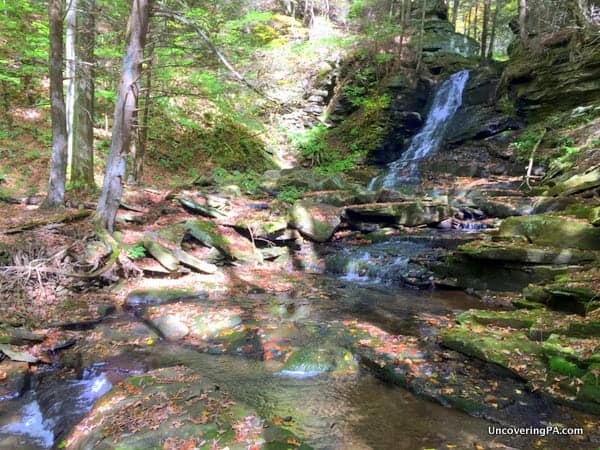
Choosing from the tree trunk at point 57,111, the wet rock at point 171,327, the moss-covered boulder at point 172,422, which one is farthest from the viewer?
the tree trunk at point 57,111

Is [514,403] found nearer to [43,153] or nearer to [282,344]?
[282,344]

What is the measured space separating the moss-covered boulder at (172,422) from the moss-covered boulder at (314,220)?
25.4 feet

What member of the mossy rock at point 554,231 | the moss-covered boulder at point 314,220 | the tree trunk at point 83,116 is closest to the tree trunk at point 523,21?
the moss-covered boulder at point 314,220

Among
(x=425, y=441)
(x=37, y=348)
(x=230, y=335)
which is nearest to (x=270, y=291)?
(x=230, y=335)

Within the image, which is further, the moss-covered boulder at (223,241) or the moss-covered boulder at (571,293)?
the moss-covered boulder at (223,241)

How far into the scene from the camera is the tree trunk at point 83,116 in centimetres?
1132

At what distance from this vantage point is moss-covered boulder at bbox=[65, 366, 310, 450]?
336cm

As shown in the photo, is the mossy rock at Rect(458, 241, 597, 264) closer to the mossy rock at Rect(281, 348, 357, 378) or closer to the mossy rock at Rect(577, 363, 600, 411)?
the mossy rock at Rect(577, 363, 600, 411)

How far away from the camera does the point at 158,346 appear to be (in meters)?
5.98

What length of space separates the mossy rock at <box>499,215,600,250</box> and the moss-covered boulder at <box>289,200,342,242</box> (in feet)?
15.0

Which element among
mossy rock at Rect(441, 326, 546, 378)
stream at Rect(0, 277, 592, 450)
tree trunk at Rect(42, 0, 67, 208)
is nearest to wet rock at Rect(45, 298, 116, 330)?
stream at Rect(0, 277, 592, 450)

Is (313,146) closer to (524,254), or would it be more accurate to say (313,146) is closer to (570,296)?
(524,254)

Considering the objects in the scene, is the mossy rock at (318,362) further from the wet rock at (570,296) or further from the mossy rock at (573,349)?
the wet rock at (570,296)

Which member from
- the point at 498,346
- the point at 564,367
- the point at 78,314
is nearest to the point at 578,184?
the point at 498,346
